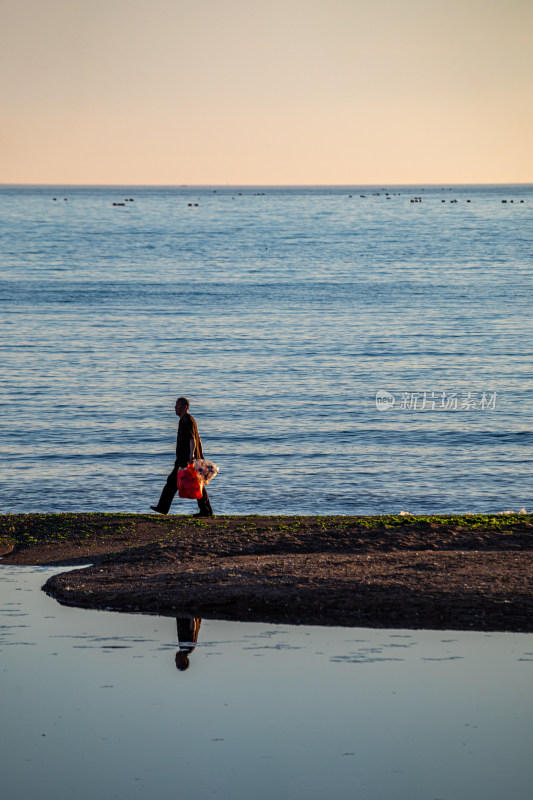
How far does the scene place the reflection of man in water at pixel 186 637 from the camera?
11155mm

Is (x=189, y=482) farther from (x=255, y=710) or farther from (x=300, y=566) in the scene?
(x=255, y=710)

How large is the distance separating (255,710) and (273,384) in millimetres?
26918

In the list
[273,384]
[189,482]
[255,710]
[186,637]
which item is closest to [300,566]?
[186,637]

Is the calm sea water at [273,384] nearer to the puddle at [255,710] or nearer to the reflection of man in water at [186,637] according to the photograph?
the reflection of man in water at [186,637]

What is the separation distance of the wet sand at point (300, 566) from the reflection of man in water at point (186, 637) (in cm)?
24

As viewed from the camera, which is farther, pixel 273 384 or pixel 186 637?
pixel 273 384

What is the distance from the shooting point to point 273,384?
36.8 m

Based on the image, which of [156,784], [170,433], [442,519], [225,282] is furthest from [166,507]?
[225,282]

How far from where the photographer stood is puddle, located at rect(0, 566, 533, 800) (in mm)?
8664

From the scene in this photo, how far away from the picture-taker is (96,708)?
1011 centimetres

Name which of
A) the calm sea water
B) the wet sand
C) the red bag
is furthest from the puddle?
the calm sea water

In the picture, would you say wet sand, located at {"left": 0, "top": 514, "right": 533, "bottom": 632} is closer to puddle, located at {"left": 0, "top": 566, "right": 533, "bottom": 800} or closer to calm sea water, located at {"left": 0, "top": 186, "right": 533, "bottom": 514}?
puddle, located at {"left": 0, "top": 566, "right": 533, "bottom": 800}

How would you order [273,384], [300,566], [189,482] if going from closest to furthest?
[300,566], [189,482], [273,384]

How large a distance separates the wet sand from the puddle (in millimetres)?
403
